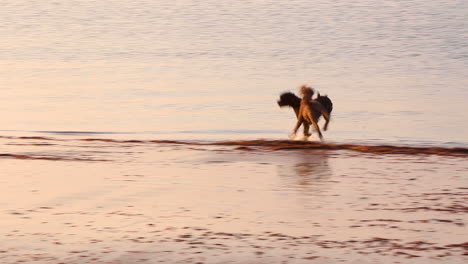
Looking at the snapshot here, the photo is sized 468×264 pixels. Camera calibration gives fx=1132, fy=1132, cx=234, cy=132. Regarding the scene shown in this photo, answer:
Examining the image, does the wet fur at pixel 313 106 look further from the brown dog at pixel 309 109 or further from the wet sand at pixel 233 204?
the wet sand at pixel 233 204

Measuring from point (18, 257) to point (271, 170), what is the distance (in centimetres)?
479

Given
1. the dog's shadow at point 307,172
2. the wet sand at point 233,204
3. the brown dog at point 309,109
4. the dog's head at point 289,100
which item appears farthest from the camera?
the dog's head at point 289,100

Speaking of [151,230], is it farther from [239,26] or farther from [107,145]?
[239,26]

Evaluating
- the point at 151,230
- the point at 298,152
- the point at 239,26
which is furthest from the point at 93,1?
the point at 151,230

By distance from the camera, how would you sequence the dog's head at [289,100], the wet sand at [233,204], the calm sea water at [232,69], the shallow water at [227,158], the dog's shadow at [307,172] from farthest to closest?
the calm sea water at [232,69], the dog's head at [289,100], the dog's shadow at [307,172], the shallow water at [227,158], the wet sand at [233,204]

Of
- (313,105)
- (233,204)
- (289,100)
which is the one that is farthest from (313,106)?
(233,204)

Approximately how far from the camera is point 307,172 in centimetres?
1241

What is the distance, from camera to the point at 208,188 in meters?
11.2

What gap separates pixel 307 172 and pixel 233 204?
7.45 feet

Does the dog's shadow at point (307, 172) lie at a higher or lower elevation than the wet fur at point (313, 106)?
lower

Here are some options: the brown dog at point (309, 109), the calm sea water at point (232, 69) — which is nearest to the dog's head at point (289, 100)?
the brown dog at point (309, 109)

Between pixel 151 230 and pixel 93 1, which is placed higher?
pixel 93 1

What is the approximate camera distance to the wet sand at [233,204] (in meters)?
8.41

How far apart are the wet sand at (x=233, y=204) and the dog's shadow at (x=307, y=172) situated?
1cm
